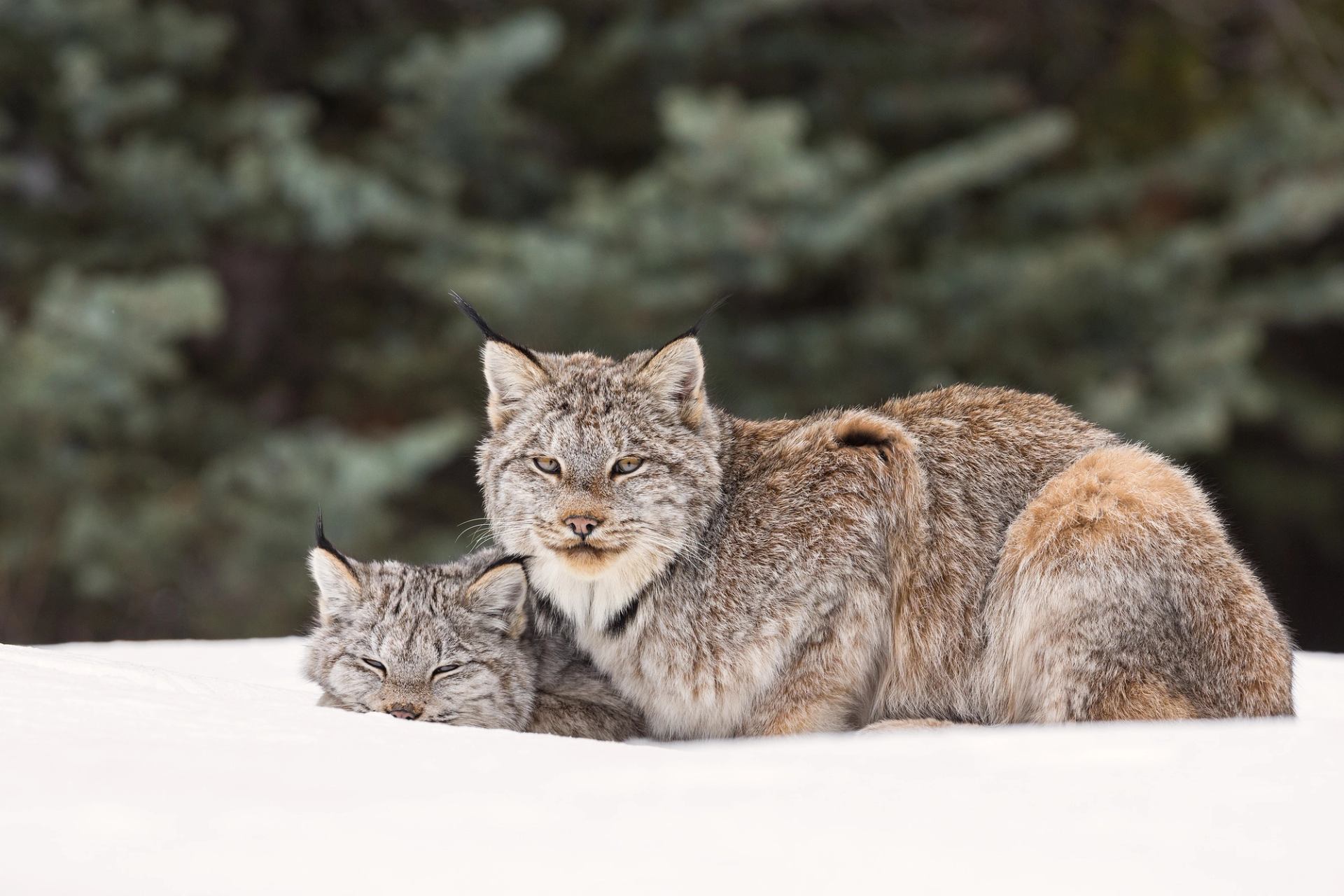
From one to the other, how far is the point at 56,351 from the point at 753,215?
5396 millimetres

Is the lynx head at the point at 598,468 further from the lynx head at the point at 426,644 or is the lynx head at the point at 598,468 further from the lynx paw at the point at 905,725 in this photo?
the lynx paw at the point at 905,725

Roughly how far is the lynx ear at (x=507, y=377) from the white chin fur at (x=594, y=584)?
1.80ft

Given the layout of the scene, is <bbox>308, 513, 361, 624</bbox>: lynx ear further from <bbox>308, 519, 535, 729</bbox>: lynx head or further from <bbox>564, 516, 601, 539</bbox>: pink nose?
<bbox>564, 516, 601, 539</bbox>: pink nose

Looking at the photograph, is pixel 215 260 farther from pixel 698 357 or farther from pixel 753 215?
pixel 698 357

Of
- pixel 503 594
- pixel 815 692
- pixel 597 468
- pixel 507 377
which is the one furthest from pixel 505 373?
pixel 815 692

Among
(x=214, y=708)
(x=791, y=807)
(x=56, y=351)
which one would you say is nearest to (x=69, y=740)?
(x=214, y=708)

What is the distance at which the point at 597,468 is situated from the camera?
15.5 ft

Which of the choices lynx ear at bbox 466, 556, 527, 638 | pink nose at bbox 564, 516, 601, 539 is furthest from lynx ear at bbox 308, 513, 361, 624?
pink nose at bbox 564, 516, 601, 539

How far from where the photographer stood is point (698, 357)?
498 centimetres

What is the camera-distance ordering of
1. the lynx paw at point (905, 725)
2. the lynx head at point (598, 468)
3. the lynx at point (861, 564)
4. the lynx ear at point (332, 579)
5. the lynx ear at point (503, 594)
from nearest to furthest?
the lynx at point (861, 564) → the lynx paw at point (905, 725) → the lynx head at point (598, 468) → the lynx ear at point (503, 594) → the lynx ear at point (332, 579)

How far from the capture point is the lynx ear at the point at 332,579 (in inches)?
194

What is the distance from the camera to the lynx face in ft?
15.2

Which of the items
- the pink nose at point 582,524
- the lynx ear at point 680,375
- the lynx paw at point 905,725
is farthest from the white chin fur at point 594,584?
the lynx paw at point 905,725

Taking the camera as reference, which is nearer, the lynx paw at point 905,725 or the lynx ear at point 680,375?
the lynx paw at point 905,725
